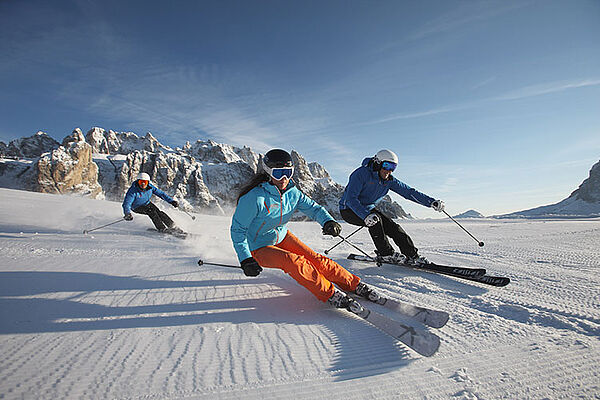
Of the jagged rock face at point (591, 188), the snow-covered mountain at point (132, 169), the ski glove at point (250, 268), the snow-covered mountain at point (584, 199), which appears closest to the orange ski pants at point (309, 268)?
the ski glove at point (250, 268)

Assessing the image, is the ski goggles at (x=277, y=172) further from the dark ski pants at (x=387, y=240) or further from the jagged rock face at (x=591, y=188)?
the jagged rock face at (x=591, y=188)

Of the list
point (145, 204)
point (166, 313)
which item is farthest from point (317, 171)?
point (166, 313)

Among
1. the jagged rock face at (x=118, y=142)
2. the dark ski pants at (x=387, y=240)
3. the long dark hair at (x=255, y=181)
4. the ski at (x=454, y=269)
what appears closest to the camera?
the long dark hair at (x=255, y=181)

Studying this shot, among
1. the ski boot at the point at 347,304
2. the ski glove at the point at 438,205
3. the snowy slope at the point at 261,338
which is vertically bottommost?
the snowy slope at the point at 261,338

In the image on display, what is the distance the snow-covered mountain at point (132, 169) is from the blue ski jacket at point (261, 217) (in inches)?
2548

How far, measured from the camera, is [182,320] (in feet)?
6.93

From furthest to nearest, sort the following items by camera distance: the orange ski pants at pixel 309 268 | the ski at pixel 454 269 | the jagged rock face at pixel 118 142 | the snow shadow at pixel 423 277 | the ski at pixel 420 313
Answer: the jagged rock face at pixel 118 142 < the ski at pixel 454 269 < the snow shadow at pixel 423 277 < the orange ski pants at pixel 309 268 < the ski at pixel 420 313

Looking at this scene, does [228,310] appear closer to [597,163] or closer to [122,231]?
[122,231]

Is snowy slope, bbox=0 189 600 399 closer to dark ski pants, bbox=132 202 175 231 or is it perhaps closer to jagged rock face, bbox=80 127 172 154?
dark ski pants, bbox=132 202 175 231

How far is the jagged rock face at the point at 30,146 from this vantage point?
8919 centimetres

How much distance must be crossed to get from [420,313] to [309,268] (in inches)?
39.6

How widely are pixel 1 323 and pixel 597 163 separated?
161m

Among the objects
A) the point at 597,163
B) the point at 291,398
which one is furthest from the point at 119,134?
the point at 597,163

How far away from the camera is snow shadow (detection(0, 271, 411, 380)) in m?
1.73
